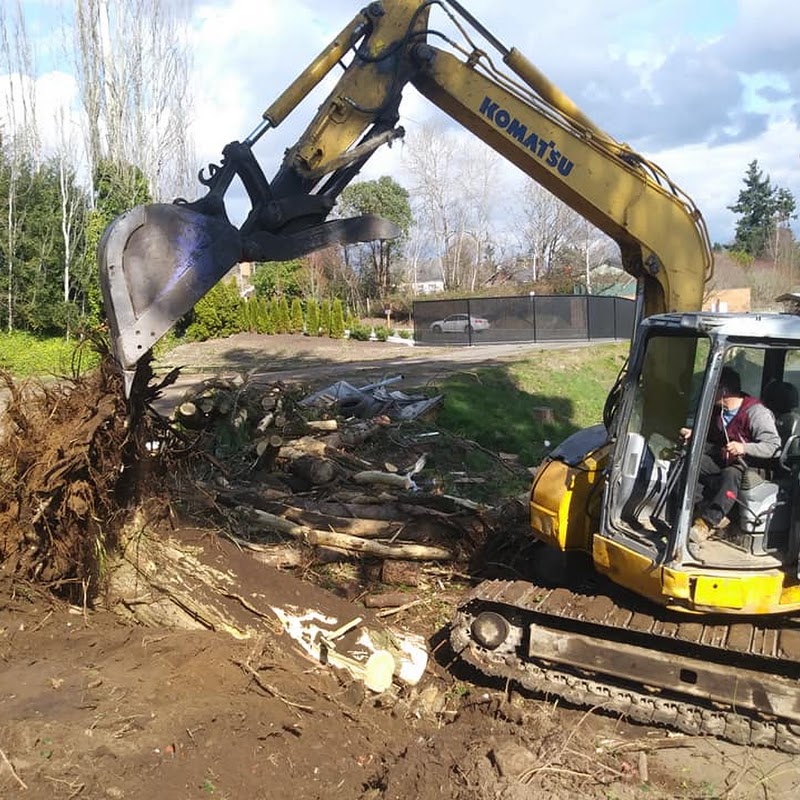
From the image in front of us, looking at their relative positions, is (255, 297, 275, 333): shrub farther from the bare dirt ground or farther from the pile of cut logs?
the bare dirt ground

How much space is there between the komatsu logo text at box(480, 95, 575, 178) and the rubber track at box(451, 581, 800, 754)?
10.5 feet

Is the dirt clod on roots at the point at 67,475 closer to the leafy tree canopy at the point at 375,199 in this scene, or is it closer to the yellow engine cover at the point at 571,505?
the yellow engine cover at the point at 571,505

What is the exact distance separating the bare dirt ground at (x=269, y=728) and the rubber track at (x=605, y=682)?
114mm

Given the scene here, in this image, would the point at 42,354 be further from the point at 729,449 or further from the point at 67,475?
the point at 729,449

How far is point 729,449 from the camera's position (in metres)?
4.81

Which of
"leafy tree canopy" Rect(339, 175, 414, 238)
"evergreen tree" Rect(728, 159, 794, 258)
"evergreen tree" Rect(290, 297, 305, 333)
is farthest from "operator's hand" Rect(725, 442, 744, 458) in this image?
"evergreen tree" Rect(728, 159, 794, 258)

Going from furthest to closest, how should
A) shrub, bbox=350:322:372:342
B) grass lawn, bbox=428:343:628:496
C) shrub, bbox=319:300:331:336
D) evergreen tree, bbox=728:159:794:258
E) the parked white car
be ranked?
evergreen tree, bbox=728:159:794:258, shrub, bbox=319:300:331:336, shrub, bbox=350:322:372:342, the parked white car, grass lawn, bbox=428:343:628:496

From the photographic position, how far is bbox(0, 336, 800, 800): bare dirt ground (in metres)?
4.22

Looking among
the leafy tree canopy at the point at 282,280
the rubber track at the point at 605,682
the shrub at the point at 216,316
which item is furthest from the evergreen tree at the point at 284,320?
the rubber track at the point at 605,682

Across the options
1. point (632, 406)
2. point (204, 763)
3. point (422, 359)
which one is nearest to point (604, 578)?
point (632, 406)

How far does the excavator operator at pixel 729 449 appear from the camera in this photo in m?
4.79

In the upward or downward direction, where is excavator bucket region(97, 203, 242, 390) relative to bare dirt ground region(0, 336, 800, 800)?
upward

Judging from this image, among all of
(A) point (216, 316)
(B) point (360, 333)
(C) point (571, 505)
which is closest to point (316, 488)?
(C) point (571, 505)

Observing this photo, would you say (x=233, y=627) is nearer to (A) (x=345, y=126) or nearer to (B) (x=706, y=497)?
(B) (x=706, y=497)
